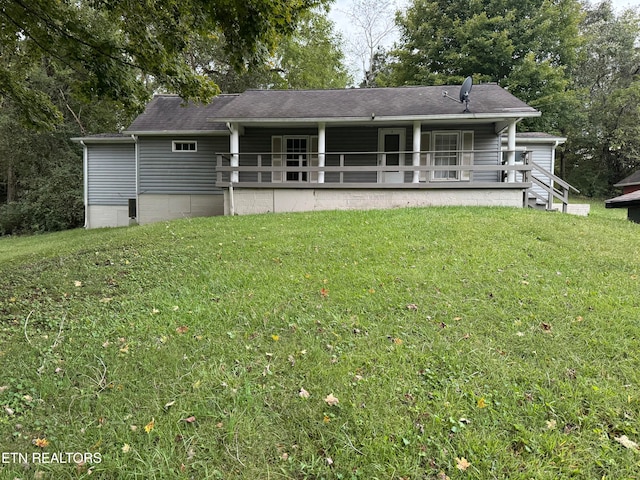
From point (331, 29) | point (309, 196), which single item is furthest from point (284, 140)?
point (331, 29)

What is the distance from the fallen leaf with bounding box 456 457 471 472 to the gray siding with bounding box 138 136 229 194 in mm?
12973

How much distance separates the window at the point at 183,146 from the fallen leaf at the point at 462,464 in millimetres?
13805

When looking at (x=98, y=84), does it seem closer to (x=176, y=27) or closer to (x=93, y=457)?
(x=176, y=27)

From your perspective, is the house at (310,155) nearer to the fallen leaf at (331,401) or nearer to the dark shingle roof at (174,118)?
the dark shingle roof at (174,118)

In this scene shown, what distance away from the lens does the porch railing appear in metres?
11.0

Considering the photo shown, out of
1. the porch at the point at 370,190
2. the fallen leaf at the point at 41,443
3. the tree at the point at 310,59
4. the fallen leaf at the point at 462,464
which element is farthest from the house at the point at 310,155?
the tree at the point at 310,59

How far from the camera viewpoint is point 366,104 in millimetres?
12508

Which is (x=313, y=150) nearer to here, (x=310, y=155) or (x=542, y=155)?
(x=310, y=155)

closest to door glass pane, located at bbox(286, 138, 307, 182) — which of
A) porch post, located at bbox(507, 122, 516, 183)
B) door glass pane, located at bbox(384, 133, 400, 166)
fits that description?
door glass pane, located at bbox(384, 133, 400, 166)

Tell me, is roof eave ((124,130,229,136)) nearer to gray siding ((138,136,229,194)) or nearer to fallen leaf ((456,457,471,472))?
gray siding ((138,136,229,194))

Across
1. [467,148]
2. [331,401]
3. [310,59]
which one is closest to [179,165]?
[467,148]

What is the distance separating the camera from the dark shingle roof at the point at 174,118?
1346 centimetres

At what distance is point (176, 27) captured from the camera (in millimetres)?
6234

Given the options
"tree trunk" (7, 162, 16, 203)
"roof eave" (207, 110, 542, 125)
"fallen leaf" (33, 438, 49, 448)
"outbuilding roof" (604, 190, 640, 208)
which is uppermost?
"roof eave" (207, 110, 542, 125)
